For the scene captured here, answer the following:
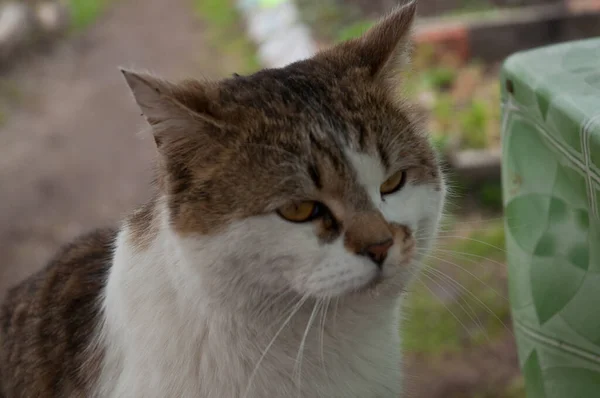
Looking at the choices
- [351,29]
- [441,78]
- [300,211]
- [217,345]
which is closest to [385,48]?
[300,211]

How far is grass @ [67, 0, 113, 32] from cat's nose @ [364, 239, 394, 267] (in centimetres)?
627

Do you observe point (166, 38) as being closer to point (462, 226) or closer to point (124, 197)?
point (124, 197)

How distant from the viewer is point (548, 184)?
139cm

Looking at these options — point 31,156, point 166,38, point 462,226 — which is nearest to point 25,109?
point 31,156

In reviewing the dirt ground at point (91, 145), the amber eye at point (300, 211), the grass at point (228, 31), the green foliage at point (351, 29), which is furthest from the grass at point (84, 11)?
the amber eye at point (300, 211)

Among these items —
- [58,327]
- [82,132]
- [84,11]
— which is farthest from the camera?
[84,11]

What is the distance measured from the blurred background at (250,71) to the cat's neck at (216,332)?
0.32m

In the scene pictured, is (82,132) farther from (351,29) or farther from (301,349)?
(301,349)

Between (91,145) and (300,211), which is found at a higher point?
(91,145)

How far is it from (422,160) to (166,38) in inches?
207

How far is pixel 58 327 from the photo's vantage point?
1.54 meters

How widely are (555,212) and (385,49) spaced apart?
0.48 metres

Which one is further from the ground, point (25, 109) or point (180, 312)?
point (25, 109)

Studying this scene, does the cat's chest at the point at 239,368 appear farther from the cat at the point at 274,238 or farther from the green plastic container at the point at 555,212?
the green plastic container at the point at 555,212
